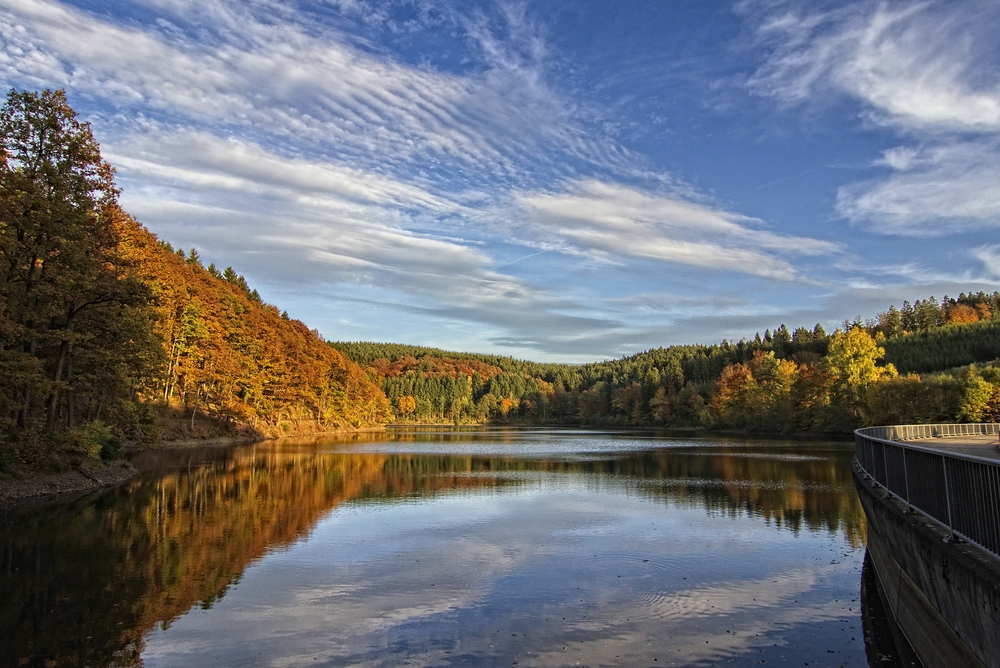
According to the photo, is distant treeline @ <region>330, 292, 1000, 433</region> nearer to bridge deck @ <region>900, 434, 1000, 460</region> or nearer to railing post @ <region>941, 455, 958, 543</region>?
bridge deck @ <region>900, 434, 1000, 460</region>

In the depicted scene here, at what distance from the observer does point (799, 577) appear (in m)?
15.3

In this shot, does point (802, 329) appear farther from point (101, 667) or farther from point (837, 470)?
point (101, 667)

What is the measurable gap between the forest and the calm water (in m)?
6.26

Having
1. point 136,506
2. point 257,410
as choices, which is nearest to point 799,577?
point 136,506

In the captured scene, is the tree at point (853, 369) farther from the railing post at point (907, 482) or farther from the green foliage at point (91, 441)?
the green foliage at point (91, 441)

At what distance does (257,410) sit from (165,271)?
23.5 meters

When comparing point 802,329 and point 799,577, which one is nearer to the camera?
point 799,577

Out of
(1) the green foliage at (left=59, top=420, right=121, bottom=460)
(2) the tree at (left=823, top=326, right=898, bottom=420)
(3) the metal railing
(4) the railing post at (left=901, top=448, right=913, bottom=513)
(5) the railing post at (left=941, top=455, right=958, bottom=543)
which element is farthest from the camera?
(2) the tree at (left=823, top=326, right=898, bottom=420)

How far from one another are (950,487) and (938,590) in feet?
4.41

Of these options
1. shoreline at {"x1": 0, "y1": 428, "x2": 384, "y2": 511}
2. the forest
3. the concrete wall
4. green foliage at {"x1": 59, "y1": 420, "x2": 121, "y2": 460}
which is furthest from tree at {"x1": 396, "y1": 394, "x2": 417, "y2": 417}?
the concrete wall

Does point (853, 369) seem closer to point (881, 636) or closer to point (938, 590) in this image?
point (881, 636)

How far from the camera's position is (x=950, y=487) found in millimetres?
8531

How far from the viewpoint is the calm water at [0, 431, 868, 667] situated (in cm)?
1069

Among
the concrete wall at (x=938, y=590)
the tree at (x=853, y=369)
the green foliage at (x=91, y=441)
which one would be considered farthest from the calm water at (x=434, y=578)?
the tree at (x=853, y=369)
